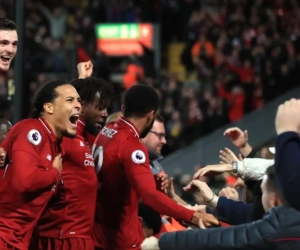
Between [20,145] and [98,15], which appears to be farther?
[98,15]

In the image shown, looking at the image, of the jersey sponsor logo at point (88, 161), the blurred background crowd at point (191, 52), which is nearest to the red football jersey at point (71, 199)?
the jersey sponsor logo at point (88, 161)

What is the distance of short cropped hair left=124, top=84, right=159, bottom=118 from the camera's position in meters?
6.49

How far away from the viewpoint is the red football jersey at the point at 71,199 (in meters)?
6.25

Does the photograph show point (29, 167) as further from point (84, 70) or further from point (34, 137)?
point (84, 70)

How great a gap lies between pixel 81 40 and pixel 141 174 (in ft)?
41.7

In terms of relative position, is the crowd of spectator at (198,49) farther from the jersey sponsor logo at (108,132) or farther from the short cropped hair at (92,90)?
the jersey sponsor logo at (108,132)

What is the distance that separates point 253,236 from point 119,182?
2422 millimetres

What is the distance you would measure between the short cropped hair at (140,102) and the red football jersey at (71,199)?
1.56ft

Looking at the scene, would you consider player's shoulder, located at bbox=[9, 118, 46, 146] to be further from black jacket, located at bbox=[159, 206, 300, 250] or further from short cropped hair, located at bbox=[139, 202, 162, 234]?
black jacket, located at bbox=[159, 206, 300, 250]

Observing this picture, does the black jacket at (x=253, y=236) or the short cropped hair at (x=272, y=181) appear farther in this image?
the short cropped hair at (x=272, y=181)

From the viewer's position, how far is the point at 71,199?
6254 mm

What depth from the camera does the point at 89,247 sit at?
6.36 m

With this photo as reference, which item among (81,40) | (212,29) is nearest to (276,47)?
(212,29)

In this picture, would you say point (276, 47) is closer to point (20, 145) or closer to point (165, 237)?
point (20, 145)
